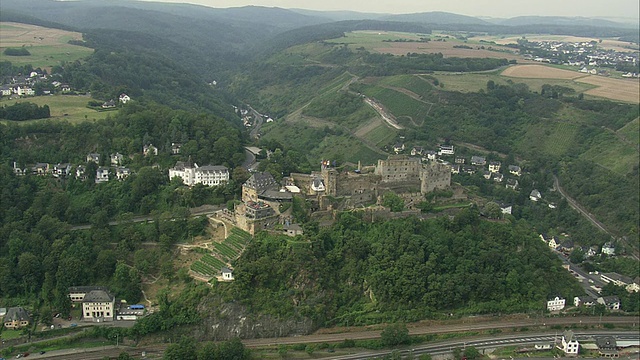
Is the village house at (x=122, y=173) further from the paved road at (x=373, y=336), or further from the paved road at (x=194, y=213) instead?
the paved road at (x=373, y=336)

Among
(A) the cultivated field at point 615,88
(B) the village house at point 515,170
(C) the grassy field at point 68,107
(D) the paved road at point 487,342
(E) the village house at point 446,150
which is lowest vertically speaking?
(D) the paved road at point 487,342

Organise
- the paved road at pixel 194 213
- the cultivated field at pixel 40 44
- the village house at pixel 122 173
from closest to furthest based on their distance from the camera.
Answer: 1. the paved road at pixel 194 213
2. the village house at pixel 122 173
3. the cultivated field at pixel 40 44

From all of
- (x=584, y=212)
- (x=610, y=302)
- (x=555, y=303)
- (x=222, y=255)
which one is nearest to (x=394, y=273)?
(x=222, y=255)

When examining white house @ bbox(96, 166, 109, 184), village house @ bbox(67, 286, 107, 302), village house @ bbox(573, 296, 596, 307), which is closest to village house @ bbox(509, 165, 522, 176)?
village house @ bbox(573, 296, 596, 307)

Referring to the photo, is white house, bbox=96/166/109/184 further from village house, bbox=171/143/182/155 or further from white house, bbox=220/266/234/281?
white house, bbox=220/266/234/281

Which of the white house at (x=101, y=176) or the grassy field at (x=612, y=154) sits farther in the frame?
the grassy field at (x=612, y=154)

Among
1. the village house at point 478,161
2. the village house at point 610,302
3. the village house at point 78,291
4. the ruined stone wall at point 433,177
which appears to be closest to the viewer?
the village house at point 78,291

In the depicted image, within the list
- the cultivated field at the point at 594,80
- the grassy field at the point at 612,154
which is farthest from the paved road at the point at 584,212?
the cultivated field at the point at 594,80
